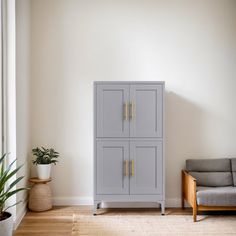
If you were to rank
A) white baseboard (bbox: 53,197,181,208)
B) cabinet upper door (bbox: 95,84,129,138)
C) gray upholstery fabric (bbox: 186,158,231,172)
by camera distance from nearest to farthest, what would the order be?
cabinet upper door (bbox: 95,84,129,138) → gray upholstery fabric (bbox: 186,158,231,172) → white baseboard (bbox: 53,197,181,208)

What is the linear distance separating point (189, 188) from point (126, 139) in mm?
950

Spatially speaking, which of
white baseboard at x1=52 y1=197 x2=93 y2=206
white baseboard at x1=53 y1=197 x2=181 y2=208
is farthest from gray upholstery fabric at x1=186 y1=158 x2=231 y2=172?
white baseboard at x1=52 y1=197 x2=93 y2=206

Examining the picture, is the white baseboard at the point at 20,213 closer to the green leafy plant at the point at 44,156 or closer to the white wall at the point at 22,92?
the white wall at the point at 22,92

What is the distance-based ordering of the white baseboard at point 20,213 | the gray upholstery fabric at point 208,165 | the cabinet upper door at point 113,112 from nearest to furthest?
1. the white baseboard at point 20,213
2. the cabinet upper door at point 113,112
3. the gray upholstery fabric at point 208,165

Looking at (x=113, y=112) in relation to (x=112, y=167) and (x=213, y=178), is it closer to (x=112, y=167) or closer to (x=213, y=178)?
(x=112, y=167)

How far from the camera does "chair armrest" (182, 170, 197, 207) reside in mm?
4242

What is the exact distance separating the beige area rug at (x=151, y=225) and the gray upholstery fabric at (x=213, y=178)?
17.2 inches

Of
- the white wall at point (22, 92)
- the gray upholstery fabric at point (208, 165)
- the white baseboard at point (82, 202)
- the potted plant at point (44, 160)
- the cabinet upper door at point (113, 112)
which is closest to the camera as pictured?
the white wall at point (22, 92)

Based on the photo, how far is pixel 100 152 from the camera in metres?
4.49

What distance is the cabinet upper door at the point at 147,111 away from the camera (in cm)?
449

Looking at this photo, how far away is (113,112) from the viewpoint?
4488mm

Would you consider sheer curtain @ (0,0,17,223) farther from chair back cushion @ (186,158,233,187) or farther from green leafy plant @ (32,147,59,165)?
chair back cushion @ (186,158,233,187)

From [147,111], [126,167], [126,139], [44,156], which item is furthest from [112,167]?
[44,156]

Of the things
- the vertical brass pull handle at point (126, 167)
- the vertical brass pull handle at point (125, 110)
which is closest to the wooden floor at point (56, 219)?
the vertical brass pull handle at point (126, 167)
